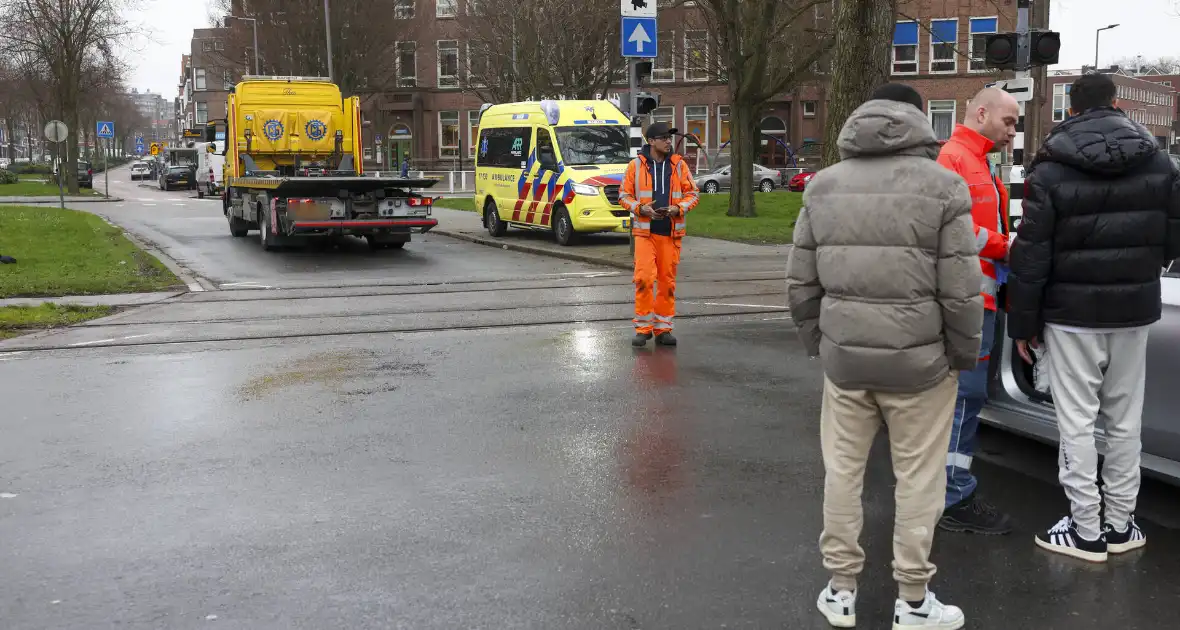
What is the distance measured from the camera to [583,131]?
68.7 ft

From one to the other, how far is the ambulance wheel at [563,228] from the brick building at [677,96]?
2929cm

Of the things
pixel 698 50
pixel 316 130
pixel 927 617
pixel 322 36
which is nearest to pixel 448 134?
pixel 322 36

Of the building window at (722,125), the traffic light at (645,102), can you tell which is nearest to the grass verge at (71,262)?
the traffic light at (645,102)

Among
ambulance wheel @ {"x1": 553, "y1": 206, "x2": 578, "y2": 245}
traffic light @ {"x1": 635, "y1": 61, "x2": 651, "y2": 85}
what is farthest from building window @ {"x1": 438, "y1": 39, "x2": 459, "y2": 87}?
traffic light @ {"x1": 635, "y1": 61, "x2": 651, "y2": 85}

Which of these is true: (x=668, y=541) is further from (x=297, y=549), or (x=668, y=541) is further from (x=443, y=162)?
(x=443, y=162)

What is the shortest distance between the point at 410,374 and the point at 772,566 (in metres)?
4.56

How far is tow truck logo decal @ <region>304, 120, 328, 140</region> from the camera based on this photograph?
22438 millimetres

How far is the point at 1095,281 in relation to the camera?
4.36 m

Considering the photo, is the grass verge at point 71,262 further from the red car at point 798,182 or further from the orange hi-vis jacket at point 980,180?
the red car at point 798,182

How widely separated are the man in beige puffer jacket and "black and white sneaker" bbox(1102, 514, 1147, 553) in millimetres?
1074

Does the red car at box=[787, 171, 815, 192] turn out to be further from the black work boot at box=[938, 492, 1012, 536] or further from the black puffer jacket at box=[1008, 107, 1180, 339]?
the black puffer jacket at box=[1008, 107, 1180, 339]

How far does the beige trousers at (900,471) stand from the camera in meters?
3.76

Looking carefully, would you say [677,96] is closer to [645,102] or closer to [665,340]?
[645,102]

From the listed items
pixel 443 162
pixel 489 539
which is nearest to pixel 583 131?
pixel 489 539
